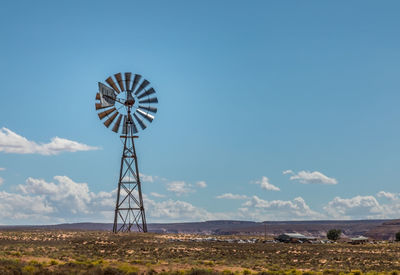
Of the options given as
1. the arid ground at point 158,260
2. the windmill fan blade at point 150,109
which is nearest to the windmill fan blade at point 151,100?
the windmill fan blade at point 150,109

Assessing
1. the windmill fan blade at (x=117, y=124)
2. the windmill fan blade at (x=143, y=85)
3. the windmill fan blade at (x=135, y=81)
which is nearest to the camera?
the windmill fan blade at (x=135, y=81)

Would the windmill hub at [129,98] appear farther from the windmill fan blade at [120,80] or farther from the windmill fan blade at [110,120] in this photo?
the windmill fan blade at [110,120]

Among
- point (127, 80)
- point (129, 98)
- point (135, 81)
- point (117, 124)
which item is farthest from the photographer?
point (117, 124)

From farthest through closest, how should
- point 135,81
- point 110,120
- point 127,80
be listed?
point 110,120 → point 135,81 → point 127,80

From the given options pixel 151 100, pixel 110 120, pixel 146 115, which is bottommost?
pixel 110 120

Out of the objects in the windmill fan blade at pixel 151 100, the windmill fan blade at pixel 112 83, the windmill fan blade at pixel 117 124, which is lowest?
the windmill fan blade at pixel 117 124

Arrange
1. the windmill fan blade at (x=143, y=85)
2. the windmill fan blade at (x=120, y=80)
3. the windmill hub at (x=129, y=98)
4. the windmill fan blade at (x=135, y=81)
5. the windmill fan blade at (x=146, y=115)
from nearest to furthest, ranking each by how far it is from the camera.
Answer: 1. the windmill fan blade at (x=120, y=80)
2. the windmill fan blade at (x=135, y=81)
3. the windmill fan blade at (x=143, y=85)
4. the windmill hub at (x=129, y=98)
5. the windmill fan blade at (x=146, y=115)

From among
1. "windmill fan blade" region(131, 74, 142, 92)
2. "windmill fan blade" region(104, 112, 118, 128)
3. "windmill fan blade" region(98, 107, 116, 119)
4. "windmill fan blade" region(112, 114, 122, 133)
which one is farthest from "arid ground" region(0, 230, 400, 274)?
"windmill fan blade" region(131, 74, 142, 92)

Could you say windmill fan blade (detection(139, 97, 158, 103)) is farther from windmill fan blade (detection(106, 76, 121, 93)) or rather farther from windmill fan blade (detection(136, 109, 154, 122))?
windmill fan blade (detection(106, 76, 121, 93))

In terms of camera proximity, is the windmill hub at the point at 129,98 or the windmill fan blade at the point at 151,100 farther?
the windmill fan blade at the point at 151,100

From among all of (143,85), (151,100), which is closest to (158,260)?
(151,100)

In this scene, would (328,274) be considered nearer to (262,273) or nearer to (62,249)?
(262,273)

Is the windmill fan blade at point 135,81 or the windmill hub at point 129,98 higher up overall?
the windmill fan blade at point 135,81

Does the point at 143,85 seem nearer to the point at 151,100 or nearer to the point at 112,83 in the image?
the point at 151,100
